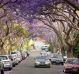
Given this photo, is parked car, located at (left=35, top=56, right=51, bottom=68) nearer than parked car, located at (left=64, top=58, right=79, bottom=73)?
No

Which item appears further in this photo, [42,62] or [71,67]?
[42,62]

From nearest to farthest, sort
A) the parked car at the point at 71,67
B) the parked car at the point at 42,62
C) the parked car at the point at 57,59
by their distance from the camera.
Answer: the parked car at the point at 71,67 < the parked car at the point at 42,62 < the parked car at the point at 57,59

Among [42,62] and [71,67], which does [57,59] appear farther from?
[71,67]

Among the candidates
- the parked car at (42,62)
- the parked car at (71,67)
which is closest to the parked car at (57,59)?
the parked car at (42,62)

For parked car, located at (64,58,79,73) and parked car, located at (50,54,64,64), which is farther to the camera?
parked car, located at (50,54,64,64)

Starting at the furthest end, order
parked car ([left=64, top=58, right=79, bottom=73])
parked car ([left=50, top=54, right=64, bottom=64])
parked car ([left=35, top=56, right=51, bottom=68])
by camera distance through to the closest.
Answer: parked car ([left=50, top=54, right=64, bottom=64]) → parked car ([left=35, top=56, right=51, bottom=68]) → parked car ([left=64, top=58, right=79, bottom=73])

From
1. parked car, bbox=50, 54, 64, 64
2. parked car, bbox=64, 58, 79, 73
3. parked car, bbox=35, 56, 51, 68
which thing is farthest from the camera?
parked car, bbox=50, 54, 64, 64

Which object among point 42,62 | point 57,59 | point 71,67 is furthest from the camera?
point 57,59

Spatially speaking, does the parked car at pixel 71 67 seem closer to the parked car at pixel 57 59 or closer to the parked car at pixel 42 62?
the parked car at pixel 42 62

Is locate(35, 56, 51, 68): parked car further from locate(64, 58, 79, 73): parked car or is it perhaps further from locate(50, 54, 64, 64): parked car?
locate(64, 58, 79, 73): parked car

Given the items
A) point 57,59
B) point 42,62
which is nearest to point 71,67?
point 42,62

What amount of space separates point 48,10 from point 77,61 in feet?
19.0

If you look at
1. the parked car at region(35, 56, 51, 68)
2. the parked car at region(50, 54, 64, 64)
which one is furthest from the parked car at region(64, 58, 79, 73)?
the parked car at region(50, 54, 64, 64)

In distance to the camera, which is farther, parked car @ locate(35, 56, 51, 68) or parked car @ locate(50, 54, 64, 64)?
parked car @ locate(50, 54, 64, 64)
